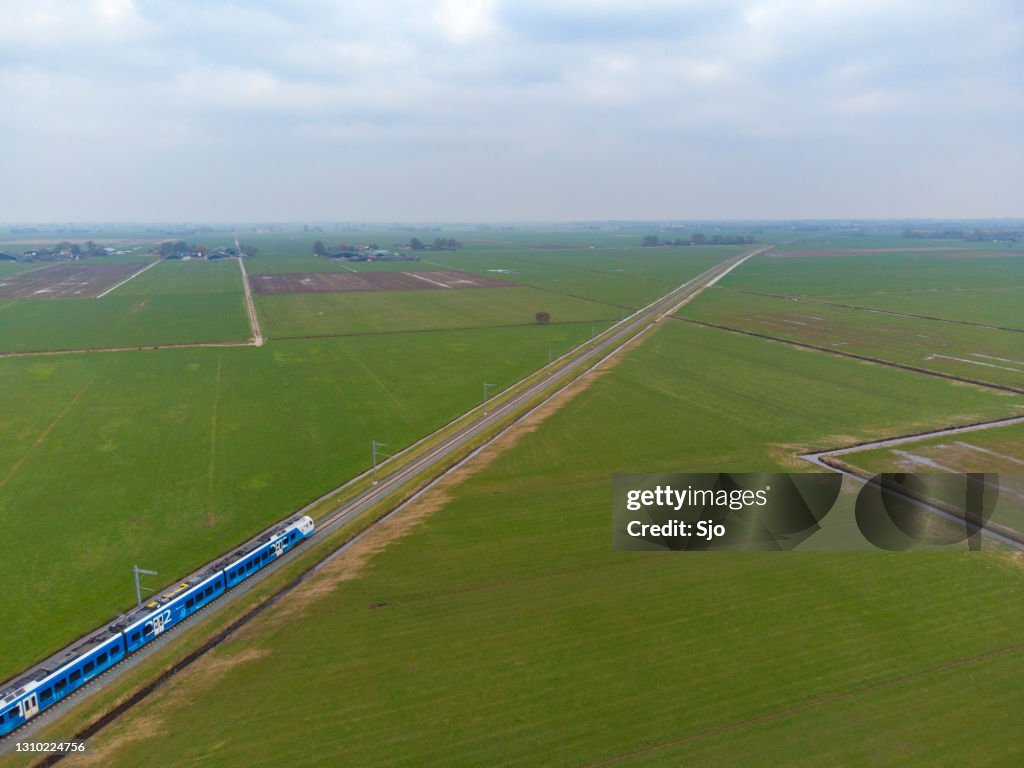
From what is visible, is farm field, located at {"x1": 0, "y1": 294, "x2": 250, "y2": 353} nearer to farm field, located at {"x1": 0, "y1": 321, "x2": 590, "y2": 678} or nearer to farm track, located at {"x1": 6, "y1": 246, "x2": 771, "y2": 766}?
farm field, located at {"x1": 0, "y1": 321, "x2": 590, "y2": 678}

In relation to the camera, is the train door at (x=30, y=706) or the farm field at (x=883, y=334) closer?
the train door at (x=30, y=706)

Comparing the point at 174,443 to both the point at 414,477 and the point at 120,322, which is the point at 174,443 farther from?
the point at 120,322

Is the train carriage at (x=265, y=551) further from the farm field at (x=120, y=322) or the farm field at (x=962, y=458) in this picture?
the farm field at (x=120, y=322)

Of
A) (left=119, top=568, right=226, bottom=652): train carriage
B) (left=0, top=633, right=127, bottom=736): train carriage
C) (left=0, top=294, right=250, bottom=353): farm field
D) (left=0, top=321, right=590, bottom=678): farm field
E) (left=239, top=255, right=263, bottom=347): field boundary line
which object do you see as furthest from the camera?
(left=239, top=255, right=263, bottom=347): field boundary line

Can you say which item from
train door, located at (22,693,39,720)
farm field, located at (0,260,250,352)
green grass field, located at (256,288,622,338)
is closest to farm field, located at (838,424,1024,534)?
train door, located at (22,693,39,720)

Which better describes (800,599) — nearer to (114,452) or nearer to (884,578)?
(884,578)

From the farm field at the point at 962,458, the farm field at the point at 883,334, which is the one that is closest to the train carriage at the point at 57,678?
the farm field at the point at 962,458
